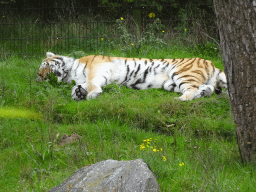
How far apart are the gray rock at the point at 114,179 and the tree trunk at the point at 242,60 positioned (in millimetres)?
1061

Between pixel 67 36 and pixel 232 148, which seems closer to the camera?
pixel 232 148

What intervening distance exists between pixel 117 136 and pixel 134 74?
7.97 feet

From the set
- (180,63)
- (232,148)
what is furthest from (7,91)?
(232,148)

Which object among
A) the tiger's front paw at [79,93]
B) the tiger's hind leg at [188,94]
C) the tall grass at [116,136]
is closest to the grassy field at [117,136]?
the tall grass at [116,136]

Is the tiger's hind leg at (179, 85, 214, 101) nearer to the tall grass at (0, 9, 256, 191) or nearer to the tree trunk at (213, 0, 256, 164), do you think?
the tall grass at (0, 9, 256, 191)

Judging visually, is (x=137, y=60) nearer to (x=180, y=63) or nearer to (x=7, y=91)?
(x=180, y=63)

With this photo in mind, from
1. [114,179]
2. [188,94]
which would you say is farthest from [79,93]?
[114,179]

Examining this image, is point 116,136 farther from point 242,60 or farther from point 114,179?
point 242,60

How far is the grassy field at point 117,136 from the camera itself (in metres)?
2.69

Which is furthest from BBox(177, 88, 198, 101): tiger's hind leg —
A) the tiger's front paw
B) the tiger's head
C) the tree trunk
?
the tiger's head

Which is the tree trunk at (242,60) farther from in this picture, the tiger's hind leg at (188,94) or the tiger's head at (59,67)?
the tiger's head at (59,67)

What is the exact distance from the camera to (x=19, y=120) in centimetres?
441

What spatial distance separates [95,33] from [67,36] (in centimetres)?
81

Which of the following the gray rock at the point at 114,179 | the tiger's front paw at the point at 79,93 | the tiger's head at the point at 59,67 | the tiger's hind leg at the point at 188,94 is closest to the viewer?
the gray rock at the point at 114,179
